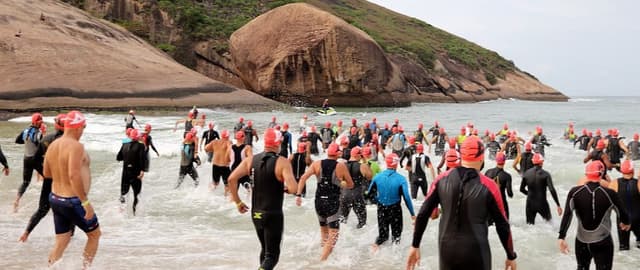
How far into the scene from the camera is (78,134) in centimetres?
537

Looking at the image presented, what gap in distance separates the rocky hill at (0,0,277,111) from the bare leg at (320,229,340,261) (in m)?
28.4

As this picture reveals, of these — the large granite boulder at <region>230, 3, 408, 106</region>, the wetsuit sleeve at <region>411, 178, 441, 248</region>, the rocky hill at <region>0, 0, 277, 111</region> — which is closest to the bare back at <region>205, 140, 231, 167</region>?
the wetsuit sleeve at <region>411, 178, 441, 248</region>

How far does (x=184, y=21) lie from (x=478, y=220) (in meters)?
61.8

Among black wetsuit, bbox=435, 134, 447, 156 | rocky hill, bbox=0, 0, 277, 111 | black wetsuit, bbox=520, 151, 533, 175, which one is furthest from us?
rocky hill, bbox=0, 0, 277, 111

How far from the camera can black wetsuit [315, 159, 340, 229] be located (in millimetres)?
7293

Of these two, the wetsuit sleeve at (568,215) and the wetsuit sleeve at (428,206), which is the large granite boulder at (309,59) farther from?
the wetsuit sleeve at (428,206)

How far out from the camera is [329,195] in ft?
23.9

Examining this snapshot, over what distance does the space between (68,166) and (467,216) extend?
12.8 feet

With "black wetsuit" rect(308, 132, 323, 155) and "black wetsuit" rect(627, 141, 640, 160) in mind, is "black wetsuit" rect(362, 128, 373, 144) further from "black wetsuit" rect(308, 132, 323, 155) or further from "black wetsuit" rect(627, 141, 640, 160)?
"black wetsuit" rect(627, 141, 640, 160)

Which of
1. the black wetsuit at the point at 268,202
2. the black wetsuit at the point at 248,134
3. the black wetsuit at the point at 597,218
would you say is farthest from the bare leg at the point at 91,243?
the black wetsuit at the point at 248,134

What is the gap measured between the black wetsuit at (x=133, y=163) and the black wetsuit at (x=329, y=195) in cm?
389

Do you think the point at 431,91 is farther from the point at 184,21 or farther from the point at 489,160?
the point at 489,160

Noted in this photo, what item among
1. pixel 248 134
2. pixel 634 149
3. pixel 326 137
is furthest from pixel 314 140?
pixel 634 149

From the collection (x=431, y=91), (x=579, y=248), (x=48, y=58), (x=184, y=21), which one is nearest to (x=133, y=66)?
(x=48, y=58)
